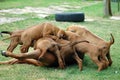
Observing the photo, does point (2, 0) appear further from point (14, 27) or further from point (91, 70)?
point (91, 70)

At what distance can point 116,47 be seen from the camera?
941 cm

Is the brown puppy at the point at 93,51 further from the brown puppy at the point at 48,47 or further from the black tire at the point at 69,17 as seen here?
the black tire at the point at 69,17

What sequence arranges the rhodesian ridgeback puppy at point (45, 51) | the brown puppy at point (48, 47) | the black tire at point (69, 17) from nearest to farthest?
the rhodesian ridgeback puppy at point (45, 51), the brown puppy at point (48, 47), the black tire at point (69, 17)

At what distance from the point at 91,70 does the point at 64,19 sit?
30.2 ft

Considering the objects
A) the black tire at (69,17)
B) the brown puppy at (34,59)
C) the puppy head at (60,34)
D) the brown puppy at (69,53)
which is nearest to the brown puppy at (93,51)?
the brown puppy at (69,53)

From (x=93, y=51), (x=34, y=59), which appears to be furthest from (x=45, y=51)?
(x=93, y=51)

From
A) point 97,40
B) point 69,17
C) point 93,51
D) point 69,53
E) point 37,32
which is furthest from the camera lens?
point 69,17

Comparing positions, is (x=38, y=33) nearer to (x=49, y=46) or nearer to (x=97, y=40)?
(x=49, y=46)

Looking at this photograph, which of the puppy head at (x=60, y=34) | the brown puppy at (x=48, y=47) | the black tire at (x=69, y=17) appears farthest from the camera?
the black tire at (x=69, y=17)

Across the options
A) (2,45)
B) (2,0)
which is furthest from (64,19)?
(2,0)

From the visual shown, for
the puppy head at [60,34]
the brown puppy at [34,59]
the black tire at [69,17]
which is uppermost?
the puppy head at [60,34]

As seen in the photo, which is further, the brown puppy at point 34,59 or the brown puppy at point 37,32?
the brown puppy at point 37,32

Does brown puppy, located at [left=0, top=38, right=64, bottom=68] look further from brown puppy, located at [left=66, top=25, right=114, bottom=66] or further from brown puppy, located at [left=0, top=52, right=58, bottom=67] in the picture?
brown puppy, located at [left=66, top=25, right=114, bottom=66]

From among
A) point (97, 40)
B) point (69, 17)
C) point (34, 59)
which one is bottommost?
point (69, 17)
